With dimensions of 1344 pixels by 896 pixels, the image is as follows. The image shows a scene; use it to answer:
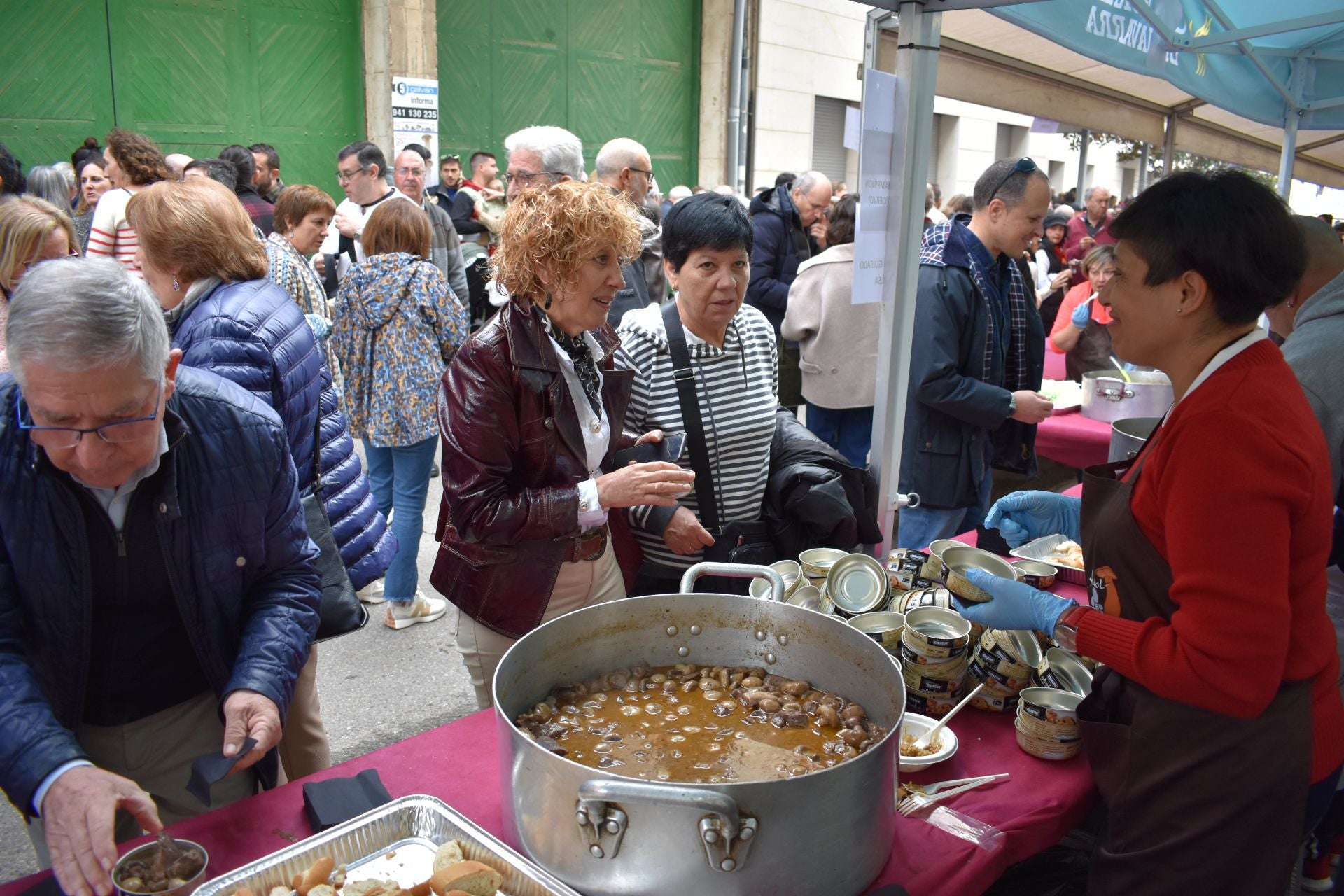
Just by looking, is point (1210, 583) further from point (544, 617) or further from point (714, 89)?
point (714, 89)

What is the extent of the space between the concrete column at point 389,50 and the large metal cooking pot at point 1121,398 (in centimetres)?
808

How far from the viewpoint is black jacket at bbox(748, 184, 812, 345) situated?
5477 millimetres

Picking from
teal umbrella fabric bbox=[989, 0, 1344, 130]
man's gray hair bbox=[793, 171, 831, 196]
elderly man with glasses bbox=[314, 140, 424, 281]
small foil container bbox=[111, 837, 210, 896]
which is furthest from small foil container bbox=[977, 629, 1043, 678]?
elderly man with glasses bbox=[314, 140, 424, 281]

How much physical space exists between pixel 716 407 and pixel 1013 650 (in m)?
1.00

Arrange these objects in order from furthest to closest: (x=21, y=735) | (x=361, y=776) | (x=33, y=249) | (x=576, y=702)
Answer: (x=33, y=249) → (x=576, y=702) → (x=361, y=776) → (x=21, y=735)

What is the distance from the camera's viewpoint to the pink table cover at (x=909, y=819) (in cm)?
141

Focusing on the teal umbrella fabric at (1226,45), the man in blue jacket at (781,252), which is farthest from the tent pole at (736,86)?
the teal umbrella fabric at (1226,45)

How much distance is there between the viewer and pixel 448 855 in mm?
1263

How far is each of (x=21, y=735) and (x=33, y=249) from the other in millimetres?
2431

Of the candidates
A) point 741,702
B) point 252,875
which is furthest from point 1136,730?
point 252,875

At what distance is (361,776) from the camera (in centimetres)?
151

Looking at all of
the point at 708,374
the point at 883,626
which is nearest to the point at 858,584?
the point at 883,626

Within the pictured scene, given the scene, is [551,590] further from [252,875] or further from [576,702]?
[252,875]

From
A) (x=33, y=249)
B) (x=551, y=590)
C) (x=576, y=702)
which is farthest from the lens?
(x=33, y=249)
